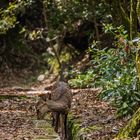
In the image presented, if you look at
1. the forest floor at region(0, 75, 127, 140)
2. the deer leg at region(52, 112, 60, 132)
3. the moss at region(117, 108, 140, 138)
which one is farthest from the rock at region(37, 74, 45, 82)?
the moss at region(117, 108, 140, 138)

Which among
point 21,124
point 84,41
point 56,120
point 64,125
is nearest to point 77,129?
point 64,125

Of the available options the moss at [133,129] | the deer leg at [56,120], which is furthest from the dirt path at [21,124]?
the moss at [133,129]

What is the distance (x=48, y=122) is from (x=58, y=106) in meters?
1.06

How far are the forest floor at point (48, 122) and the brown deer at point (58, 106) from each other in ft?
0.73

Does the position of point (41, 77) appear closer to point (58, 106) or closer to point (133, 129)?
point (58, 106)

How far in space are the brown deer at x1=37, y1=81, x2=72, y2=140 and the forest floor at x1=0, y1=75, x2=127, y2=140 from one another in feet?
0.73

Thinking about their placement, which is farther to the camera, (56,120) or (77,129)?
(56,120)

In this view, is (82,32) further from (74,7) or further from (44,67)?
(44,67)

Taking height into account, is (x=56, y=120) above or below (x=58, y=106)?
below

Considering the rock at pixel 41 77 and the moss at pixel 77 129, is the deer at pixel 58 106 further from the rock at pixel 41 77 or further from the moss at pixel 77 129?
the rock at pixel 41 77

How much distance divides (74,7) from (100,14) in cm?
101

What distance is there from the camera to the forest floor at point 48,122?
8461 millimetres

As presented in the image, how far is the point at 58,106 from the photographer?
→ 9.52 metres

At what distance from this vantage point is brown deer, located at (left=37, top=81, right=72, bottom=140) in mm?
9531
